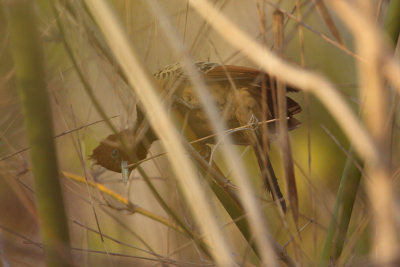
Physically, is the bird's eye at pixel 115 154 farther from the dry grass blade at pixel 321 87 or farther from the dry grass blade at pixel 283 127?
the dry grass blade at pixel 321 87

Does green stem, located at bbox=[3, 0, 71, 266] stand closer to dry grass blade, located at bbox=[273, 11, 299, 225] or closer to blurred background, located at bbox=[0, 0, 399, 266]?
blurred background, located at bbox=[0, 0, 399, 266]

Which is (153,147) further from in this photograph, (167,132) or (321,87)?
(321,87)

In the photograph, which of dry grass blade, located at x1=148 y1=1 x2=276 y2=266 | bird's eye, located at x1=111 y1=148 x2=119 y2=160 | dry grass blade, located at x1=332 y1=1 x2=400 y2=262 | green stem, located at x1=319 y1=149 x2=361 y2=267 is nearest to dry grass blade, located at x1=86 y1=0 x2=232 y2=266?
dry grass blade, located at x1=148 y1=1 x2=276 y2=266

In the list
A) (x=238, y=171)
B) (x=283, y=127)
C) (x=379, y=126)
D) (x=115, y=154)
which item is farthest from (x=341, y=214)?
(x=115, y=154)

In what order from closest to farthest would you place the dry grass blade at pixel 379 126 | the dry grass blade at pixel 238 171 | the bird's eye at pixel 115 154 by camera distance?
the dry grass blade at pixel 379 126 < the dry grass blade at pixel 238 171 < the bird's eye at pixel 115 154

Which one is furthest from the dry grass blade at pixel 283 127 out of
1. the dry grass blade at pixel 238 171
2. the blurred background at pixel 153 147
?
the dry grass blade at pixel 238 171

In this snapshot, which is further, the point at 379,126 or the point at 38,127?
the point at 38,127
